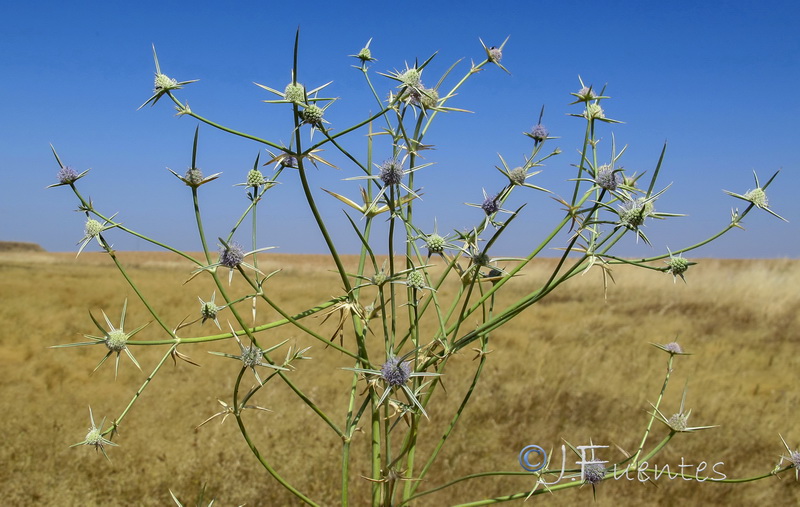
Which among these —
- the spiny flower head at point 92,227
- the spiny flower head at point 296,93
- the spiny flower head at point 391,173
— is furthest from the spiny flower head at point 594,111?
the spiny flower head at point 92,227

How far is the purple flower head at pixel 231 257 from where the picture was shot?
107 centimetres

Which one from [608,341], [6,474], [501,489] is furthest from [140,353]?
[608,341]

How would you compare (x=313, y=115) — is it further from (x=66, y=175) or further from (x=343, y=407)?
(x=343, y=407)

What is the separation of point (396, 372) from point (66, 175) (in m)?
0.80

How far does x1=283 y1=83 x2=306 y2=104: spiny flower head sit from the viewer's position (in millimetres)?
904

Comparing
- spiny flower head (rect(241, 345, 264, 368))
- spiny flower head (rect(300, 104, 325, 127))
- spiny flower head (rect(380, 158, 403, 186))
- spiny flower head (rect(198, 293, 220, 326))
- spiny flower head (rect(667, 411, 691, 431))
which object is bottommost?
spiny flower head (rect(667, 411, 691, 431))

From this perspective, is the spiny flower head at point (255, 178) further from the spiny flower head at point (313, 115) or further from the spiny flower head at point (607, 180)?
the spiny flower head at point (607, 180)

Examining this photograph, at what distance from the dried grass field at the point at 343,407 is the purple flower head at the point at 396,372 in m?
0.97

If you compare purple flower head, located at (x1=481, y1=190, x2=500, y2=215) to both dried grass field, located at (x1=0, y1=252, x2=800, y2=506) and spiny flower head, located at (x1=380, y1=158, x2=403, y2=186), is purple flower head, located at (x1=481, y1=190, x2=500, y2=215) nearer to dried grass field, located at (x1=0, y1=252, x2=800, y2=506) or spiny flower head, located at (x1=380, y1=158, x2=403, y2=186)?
spiny flower head, located at (x1=380, y1=158, x2=403, y2=186)

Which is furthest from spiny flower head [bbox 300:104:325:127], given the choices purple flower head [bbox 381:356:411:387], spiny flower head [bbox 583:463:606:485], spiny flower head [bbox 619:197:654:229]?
spiny flower head [bbox 583:463:606:485]

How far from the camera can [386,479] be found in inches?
45.0

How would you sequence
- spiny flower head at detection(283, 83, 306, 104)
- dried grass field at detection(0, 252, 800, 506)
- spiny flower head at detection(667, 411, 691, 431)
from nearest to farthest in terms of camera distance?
spiny flower head at detection(283, 83, 306, 104) → spiny flower head at detection(667, 411, 691, 431) → dried grass field at detection(0, 252, 800, 506)

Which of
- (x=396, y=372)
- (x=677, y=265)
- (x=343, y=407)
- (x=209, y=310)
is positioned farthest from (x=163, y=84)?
(x=343, y=407)

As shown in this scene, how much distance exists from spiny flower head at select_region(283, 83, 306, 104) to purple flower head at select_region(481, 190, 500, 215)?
1.37 ft
